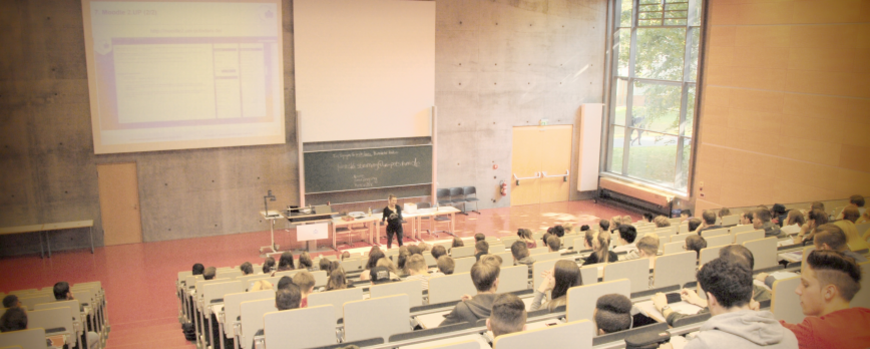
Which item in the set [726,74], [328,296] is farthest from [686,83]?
[328,296]

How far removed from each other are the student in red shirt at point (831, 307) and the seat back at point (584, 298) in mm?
1095

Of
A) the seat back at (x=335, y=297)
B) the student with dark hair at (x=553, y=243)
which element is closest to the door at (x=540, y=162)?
the student with dark hair at (x=553, y=243)

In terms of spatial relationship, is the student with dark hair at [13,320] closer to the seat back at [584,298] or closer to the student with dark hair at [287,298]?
the student with dark hair at [287,298]

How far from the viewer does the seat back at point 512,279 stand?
541 centimetres

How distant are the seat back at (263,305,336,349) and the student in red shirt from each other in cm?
274

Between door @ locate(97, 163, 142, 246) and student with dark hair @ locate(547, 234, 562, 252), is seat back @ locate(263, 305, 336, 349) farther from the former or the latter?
door @ locate(97, 163, 142, 246)

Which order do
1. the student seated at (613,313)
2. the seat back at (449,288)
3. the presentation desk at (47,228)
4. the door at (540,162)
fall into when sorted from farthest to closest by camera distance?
the door at (540,162), the presentation desk at (47,228), the seat back at (449,288), the student seated at (613,313)

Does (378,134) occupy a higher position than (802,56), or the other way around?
(802,56)

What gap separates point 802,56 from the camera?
11.0 metres

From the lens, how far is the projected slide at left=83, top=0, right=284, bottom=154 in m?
11.7

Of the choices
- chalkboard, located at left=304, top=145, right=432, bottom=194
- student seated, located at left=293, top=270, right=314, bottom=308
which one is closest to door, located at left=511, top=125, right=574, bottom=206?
chalkboard, located at left=304, top=145, right=432, bottom=194

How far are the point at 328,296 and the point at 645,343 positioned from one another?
8.12 ft

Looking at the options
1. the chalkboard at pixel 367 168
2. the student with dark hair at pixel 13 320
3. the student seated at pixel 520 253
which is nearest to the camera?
the student with dark hair at pixel 13 320

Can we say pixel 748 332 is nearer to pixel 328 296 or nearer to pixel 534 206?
pixel 328 296
